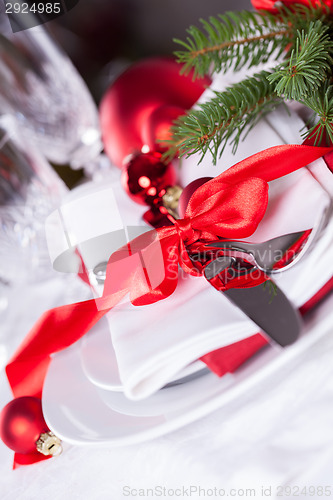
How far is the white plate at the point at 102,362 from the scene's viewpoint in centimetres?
39

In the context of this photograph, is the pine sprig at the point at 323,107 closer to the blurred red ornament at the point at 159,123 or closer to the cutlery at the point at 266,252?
the cutlery at the point at 266,252

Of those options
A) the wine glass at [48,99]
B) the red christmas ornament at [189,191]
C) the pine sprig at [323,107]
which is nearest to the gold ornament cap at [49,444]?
the red christmas ornament at [189,191]

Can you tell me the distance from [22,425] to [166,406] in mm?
129

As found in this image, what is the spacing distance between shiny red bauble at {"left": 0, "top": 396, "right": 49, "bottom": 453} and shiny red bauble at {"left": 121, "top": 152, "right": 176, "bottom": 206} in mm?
223

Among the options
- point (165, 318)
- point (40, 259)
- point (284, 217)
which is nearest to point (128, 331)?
point (165, 318)

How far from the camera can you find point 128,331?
39 centimetres

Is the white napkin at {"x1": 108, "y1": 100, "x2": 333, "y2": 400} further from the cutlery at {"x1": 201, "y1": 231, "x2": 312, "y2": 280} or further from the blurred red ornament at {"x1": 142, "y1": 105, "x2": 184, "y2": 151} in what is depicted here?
the blurred red ornament at {"x1": 142, "y1": 105, "x2": 184, "y2": 151}

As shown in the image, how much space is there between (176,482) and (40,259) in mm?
359

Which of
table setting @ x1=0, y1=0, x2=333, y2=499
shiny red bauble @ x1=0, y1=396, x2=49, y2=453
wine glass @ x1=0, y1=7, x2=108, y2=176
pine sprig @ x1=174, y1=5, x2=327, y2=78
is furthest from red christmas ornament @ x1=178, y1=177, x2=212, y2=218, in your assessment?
wine glass @ x1=0, y1=7, x2=108, y2=176

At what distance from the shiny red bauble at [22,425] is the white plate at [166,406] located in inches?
0.9

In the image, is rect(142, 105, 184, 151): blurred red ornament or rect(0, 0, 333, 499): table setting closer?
rect(0, 0, 333, 499): table setting

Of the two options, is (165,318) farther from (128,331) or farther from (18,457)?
(18,457)

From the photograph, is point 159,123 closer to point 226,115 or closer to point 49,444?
point 226,115

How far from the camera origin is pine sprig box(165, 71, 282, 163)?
1.23 feet
